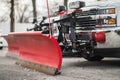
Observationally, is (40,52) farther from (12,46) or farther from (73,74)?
(12,46)

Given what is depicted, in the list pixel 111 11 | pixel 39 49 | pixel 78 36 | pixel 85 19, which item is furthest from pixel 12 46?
pixel 111 11

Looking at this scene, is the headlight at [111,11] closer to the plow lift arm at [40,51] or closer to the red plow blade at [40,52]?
the plow lift arm at [40,51]

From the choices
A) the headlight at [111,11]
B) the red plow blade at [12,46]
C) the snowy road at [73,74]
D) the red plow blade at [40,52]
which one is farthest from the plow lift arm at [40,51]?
the red plow blade at [12,46]

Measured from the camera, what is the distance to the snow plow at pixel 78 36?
796 cm

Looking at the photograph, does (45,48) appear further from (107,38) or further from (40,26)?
(40,26)

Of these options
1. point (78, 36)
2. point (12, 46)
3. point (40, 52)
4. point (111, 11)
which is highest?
point (111, 11)

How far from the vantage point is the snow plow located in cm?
796

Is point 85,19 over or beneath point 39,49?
over

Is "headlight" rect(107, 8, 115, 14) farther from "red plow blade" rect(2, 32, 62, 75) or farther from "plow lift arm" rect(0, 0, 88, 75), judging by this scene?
"red plow blade" rect(2, 32, 62, 75)

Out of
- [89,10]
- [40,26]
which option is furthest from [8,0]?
[89,10]

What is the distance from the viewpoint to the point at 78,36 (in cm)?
883

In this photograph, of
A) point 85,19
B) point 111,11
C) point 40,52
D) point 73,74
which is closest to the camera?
point 73,74

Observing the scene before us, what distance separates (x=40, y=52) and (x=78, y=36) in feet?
3.25

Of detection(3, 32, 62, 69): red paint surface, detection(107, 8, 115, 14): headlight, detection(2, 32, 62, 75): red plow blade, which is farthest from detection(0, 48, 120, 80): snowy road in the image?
detection(107, 8, 115, 14): headlight
